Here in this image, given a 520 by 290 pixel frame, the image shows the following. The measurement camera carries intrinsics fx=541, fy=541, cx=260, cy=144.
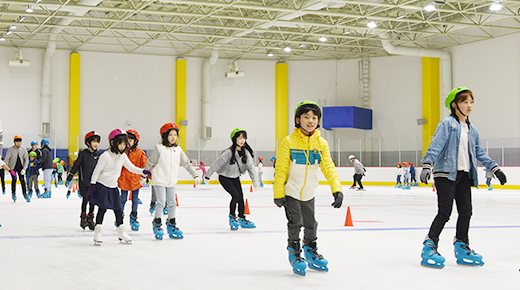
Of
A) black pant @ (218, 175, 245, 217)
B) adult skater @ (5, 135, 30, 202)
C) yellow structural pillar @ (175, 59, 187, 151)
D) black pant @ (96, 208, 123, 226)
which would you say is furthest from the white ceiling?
black pant @ (96, 208, 123, 226)

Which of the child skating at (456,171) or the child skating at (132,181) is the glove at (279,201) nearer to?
the child skating at (456,171)

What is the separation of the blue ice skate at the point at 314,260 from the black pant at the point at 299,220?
5 centimetres

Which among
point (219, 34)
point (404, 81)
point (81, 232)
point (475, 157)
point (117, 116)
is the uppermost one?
point (219, 34)

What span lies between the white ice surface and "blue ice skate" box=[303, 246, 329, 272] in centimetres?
8

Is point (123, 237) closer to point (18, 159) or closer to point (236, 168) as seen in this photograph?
point (236, 168)

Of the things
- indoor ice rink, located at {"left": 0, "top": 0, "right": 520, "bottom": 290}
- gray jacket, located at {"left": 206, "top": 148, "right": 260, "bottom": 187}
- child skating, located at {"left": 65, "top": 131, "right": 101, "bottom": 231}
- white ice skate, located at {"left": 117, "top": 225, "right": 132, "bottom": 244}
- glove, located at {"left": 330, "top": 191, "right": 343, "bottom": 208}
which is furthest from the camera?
indoor ice rink, located at {"left": 0, "top": 0, "right": 520, "bottom": 290}

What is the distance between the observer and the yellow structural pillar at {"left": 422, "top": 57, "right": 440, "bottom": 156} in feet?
92.5

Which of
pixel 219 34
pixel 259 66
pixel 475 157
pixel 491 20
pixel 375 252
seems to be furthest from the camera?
pixel 259 66

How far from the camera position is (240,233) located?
6.78m

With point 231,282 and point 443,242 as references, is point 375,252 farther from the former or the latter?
point 231,282

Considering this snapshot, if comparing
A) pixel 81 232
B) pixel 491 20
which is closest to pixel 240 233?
pixel 81 232

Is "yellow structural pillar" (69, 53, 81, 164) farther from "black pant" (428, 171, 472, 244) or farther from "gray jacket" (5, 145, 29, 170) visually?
"black pant" (428, 171, 472, 244)

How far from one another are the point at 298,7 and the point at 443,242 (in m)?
16.6

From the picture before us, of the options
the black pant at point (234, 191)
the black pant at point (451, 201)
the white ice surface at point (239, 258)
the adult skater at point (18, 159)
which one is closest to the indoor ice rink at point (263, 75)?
the adult skater at point (18, 159)
